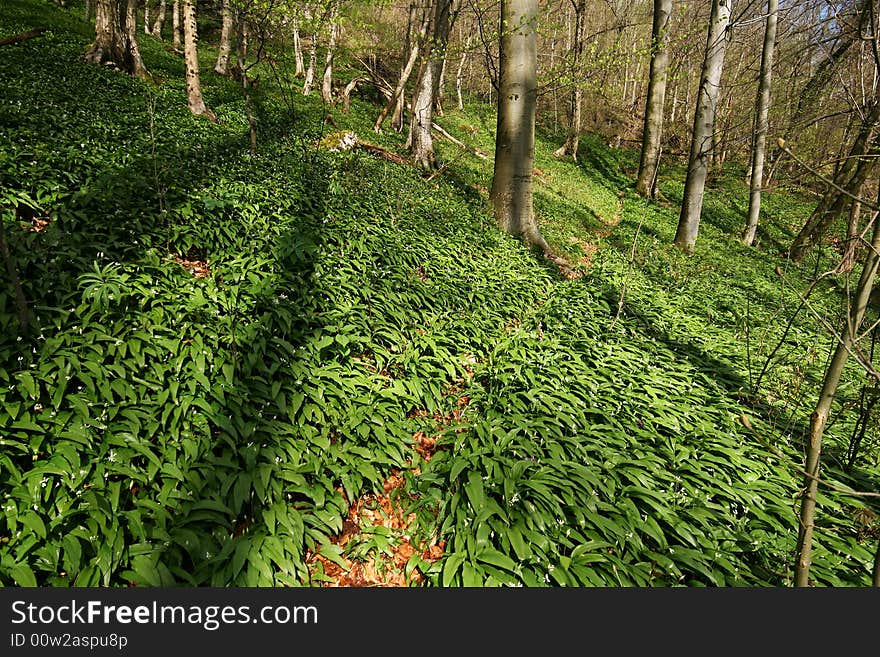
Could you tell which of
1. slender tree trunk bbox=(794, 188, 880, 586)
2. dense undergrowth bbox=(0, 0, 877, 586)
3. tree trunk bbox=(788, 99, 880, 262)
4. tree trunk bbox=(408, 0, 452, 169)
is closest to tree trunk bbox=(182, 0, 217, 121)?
dense undergrowth bbox=(0, 0, 877, 586)

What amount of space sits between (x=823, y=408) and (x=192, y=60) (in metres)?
12.8

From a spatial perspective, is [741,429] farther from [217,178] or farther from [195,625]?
[217,178]

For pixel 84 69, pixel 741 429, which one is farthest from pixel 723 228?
pixel 84 69

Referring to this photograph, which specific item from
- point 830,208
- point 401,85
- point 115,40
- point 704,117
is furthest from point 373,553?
point 115,40

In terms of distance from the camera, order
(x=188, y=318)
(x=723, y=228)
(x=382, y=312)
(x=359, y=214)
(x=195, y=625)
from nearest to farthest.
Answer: (x=195, y=625), (x=188, y=318), (x=382, y=312), (x=359, y=214), (x=723, y=228)

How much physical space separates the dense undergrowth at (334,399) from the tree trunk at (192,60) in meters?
3.34

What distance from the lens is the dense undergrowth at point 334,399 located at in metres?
2.36

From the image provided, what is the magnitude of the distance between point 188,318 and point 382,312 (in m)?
1.81

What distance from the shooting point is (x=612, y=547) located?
8.50 ft

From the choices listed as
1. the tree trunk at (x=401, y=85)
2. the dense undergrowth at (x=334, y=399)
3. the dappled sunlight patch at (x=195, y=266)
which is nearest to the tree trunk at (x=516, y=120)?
the dense undergrowth at (x=334, y=399)

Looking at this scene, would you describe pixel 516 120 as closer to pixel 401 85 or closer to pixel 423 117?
pixel 423 117

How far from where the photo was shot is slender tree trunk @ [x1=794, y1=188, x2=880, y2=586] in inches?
74.2

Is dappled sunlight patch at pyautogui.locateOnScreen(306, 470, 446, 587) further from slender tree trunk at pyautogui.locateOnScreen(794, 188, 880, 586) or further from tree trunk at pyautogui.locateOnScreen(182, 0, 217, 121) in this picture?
tree trunk at pyautogui.locateOnScreen(182, 0, 217, 121)

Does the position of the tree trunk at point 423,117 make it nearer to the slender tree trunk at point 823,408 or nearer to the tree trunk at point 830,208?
the tree trunk at point 830,208
